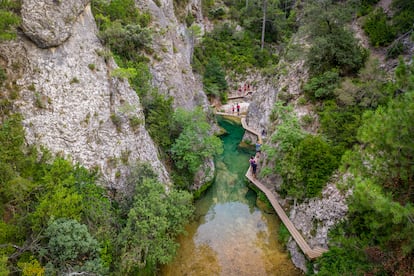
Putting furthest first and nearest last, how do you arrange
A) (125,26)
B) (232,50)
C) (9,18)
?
(232,50) → (125,26) → (9,18)

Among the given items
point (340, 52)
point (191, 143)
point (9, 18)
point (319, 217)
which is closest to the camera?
point (9, 18)

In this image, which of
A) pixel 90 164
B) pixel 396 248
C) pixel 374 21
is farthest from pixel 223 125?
pixel 396 248

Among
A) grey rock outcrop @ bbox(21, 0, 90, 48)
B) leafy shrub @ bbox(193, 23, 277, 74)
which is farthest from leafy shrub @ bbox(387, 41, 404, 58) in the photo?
leafy shrub @ bbox(193, 23, 277, 74)

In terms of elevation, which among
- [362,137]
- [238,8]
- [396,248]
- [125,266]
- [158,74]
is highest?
[238,8]

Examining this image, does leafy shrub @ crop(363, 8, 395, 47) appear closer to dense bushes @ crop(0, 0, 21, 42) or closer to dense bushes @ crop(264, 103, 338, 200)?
dense bushes @ crop(264, 103, 338, 200)

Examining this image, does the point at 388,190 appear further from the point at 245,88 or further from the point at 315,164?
the point at 245,88

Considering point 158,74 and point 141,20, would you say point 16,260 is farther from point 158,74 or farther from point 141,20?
point 141,20

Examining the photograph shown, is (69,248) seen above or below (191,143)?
below

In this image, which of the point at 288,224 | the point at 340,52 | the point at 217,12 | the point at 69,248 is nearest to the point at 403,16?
the point at 340,52
